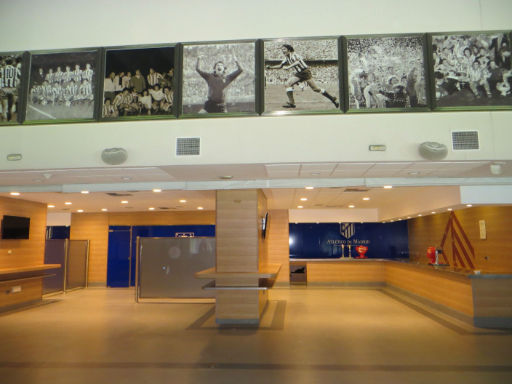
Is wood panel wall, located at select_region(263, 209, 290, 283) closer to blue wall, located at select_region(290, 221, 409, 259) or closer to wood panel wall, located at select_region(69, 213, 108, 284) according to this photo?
blue wall, located at select_region(290, 221, 409, 259)

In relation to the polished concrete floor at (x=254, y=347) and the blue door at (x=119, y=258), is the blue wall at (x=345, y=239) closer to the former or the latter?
the polished concrete floor at (x=254, y=347)

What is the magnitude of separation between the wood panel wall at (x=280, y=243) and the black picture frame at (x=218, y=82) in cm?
799

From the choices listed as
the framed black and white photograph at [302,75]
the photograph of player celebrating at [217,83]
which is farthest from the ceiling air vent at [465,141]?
the photograph of player celebrating at [217,83]

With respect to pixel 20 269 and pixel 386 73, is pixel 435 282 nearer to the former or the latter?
pixel 386 73

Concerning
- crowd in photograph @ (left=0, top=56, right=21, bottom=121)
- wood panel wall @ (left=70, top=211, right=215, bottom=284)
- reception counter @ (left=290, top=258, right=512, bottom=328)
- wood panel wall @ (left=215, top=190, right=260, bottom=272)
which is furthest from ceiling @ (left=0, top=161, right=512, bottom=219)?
wood panel wall @ (left=70, top=211, right=215, bottom=284)

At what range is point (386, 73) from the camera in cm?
601

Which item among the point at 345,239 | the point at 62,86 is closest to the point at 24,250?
the point at 62,86

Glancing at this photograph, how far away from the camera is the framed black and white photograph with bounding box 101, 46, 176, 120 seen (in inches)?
243

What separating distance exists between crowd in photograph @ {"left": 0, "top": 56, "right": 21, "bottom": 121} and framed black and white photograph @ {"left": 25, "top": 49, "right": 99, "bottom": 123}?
0.77 ft

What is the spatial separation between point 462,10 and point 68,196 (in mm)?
9255

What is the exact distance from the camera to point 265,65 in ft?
20.1

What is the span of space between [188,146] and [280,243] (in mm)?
8612

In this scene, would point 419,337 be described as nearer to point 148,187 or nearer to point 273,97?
point 273,97

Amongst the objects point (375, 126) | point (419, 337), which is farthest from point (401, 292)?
point (375, 126)
